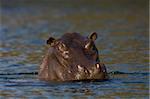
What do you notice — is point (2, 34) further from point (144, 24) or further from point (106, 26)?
point (144, 24)

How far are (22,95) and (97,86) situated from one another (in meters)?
1.44

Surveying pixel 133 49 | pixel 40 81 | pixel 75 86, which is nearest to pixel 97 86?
pixel 75 86

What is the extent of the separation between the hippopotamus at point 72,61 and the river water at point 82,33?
0.19 m

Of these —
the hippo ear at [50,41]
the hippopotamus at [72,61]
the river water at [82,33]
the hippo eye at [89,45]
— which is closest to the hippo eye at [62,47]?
the hippopotamus at [72,61]

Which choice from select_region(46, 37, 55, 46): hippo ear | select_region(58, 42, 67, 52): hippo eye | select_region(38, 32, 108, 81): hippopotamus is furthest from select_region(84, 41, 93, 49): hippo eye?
select_region(46, 37, 55, 46): hippo ear

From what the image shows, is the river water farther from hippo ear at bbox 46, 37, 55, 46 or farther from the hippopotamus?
hippo ear at bbox 46, 37, 55, 46

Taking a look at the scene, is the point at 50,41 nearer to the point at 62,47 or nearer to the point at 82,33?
the point at 62,47

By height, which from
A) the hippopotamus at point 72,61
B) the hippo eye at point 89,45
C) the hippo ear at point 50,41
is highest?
the hippo ear at point 50,41

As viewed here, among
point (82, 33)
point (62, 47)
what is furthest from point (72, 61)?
point (82, 33)

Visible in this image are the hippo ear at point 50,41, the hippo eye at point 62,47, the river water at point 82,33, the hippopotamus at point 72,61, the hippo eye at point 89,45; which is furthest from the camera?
the hippo ear at point 50,41

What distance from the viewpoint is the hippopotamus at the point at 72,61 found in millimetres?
12242

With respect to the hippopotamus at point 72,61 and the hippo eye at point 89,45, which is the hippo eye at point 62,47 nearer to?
the hippopotamus at point 72,61

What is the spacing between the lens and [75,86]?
1202cm

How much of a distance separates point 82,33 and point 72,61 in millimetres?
11429
